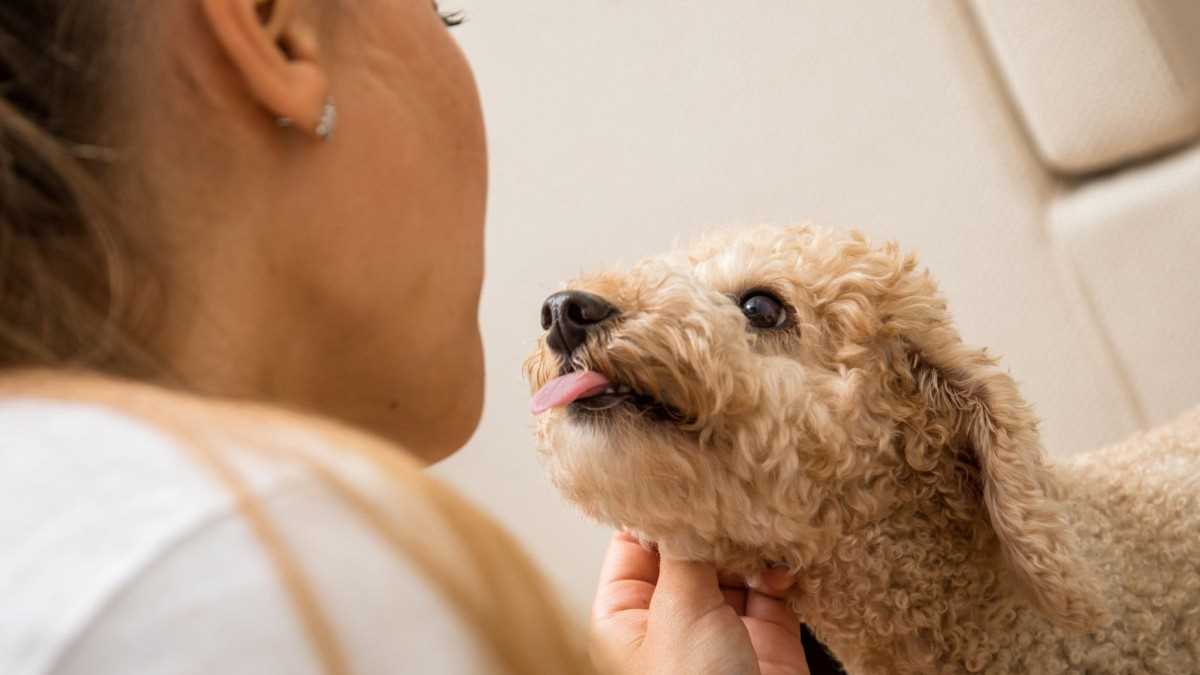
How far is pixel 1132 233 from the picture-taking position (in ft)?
3.84

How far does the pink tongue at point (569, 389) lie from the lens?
2.25ft

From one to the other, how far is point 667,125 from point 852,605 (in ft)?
2.58

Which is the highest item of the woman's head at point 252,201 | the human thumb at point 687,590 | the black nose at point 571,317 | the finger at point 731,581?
the woman's head at point 252,201

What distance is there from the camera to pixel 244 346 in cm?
48

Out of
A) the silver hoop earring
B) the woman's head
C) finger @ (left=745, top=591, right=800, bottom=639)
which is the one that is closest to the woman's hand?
finger @ (left=745, top=591, right=800, bottom=639)

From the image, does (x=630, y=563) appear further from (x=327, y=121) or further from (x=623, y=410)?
(x=327, y=121)

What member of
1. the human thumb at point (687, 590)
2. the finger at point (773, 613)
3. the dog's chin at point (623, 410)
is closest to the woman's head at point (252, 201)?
the dog's chin at point (623, 410)

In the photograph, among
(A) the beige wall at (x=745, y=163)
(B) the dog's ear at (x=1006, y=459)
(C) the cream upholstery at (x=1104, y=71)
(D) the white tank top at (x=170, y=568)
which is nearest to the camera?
(D) the white tank top at (x=170, y=568)

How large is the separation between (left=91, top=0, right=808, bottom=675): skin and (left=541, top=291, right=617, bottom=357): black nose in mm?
87

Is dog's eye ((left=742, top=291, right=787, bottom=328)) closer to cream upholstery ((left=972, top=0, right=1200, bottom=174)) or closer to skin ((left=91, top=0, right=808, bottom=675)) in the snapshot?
skin ((left=91, top=0, right=808, bottom=675))

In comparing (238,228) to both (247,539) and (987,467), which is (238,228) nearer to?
(247,539)

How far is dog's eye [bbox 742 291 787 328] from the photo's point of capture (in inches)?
30.4

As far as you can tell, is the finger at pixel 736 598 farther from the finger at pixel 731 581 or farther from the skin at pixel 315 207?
the skin at pixel 315 207

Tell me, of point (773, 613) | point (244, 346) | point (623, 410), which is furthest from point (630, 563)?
point (244, 346)
